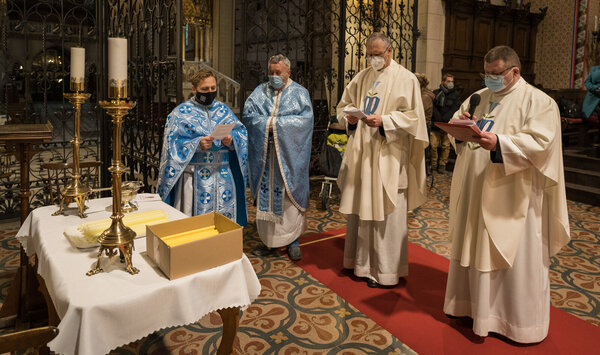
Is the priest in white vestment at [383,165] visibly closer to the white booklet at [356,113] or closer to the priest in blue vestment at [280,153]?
the white booklet at [356,113]

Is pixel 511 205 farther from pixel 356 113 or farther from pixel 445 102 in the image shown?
pixel 445 102

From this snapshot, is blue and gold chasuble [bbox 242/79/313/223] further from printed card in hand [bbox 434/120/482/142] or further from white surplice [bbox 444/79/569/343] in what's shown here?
printed card in hand [bbox 434/120/482/142]

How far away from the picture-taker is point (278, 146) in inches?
166

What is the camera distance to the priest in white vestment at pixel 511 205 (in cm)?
270

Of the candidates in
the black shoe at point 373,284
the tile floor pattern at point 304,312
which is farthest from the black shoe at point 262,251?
the black shoe at point 373,284

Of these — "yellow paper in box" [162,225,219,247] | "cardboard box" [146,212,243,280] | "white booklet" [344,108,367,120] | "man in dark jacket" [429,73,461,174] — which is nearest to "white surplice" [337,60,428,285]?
"white booklet" [344,108,367,120]

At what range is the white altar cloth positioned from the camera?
158 cm

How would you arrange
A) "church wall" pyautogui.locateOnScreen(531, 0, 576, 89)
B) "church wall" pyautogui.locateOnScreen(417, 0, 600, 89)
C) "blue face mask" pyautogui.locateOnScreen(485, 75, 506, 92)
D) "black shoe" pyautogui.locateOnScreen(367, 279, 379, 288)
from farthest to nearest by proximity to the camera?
1. "church wall" pyautogui.locateOnScreen(531, 0, 576, 89)
2. "church wall" pyautogui.locateOnScreen(417, 0, 600, 89)
3. "black shoe" pyautogui.locateOnScreen(367, 279, 379, 288)
4. "blue face mask" pyautogui.locateOnScreen(485, 75, 506, 92)

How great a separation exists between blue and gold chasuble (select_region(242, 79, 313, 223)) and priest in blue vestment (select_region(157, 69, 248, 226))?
0.54m

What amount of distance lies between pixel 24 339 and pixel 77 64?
4.99ft

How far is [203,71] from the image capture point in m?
3.52

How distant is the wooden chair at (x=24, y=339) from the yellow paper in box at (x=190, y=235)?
77 cm

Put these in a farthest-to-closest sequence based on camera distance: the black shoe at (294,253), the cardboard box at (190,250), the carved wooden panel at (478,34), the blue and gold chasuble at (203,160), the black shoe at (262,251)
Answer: the carved wooden panel at (478,34) → the black shoe at (262,251) → the black shoe at (294,253) → the blue and gold chasuble at (203,160) → the cardboard box at (190,250)

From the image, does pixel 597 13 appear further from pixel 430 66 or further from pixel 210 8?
pixel 210 8
